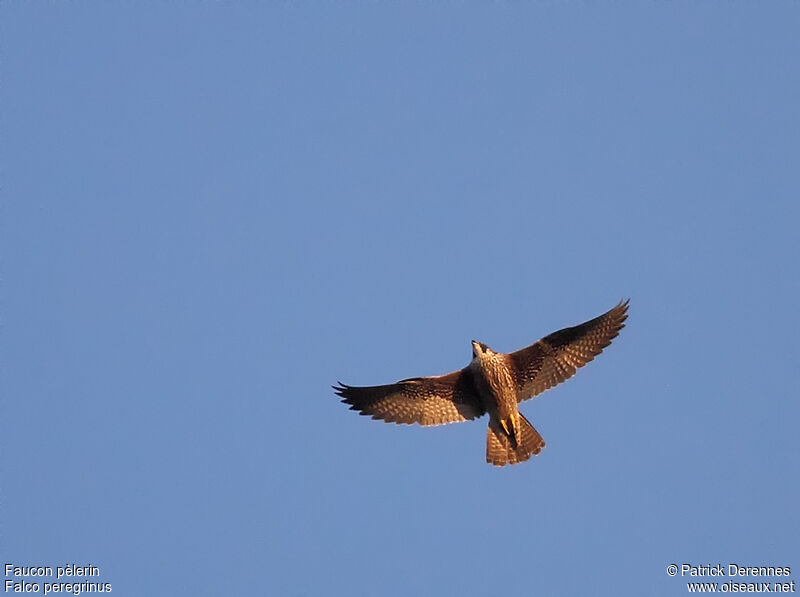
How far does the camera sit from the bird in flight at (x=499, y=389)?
1645 centimetres

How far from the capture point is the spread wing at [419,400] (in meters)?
16.8

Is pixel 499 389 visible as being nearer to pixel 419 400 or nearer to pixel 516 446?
pixel 516 446

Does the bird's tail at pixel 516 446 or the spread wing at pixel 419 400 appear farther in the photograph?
the spread wing at pixel 419 400

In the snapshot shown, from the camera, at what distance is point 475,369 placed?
54.1 ft

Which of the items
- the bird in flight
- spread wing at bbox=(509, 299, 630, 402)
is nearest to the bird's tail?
the bird in flight

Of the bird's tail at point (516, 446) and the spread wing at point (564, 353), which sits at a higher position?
the spread wing at point (564, 353)

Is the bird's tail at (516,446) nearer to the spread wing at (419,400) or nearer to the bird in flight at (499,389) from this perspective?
the bird in flight at (499,389)

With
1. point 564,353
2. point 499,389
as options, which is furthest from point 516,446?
point 564,353

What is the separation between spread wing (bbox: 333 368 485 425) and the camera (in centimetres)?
1684

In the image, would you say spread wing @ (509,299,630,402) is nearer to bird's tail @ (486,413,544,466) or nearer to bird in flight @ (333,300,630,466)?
bird in flight @ (333,300,630,466)

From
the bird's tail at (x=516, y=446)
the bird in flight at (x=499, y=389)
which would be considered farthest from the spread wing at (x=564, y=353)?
the bird's tail at (x=516, y=446)

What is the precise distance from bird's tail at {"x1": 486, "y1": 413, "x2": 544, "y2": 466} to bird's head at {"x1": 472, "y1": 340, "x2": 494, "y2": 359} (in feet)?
2.94

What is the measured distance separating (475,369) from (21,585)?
6816mm

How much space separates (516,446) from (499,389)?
0.83m
